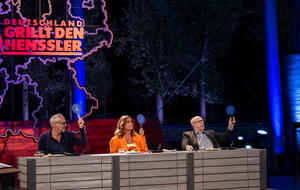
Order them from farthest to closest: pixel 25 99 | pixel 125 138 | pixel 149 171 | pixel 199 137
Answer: pixel 25 99 < pixel 199 137 < pixel 125 138 < pixel 149 171

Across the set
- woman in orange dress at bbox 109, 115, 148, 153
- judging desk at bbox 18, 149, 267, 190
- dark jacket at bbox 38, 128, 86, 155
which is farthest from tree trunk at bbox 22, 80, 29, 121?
judging desk at bbox 18, 149, 267, 190

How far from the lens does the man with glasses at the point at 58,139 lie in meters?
7.30

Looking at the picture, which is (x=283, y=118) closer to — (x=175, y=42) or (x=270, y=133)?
(x=270, y=133)

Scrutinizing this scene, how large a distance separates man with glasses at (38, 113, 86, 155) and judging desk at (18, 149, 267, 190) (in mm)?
621

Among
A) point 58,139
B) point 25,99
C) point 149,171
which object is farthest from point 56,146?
point 25,99

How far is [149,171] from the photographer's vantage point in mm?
7121

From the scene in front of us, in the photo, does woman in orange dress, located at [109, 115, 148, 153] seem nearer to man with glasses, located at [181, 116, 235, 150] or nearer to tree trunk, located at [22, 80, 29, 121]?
man with glasses, located at [181, 116, 235, 150]

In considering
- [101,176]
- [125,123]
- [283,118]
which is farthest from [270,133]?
[101,176]

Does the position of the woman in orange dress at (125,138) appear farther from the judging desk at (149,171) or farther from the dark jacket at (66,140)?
the judging desk at (149,171)

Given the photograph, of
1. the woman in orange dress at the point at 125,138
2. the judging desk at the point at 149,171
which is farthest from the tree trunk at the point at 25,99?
the judging desk at the point at 149,171

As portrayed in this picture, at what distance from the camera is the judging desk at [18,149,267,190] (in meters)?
6.65

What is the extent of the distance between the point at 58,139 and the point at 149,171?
4.65 feet

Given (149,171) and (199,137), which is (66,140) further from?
(199,137)

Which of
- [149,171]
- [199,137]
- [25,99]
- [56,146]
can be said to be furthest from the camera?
[25,99]
